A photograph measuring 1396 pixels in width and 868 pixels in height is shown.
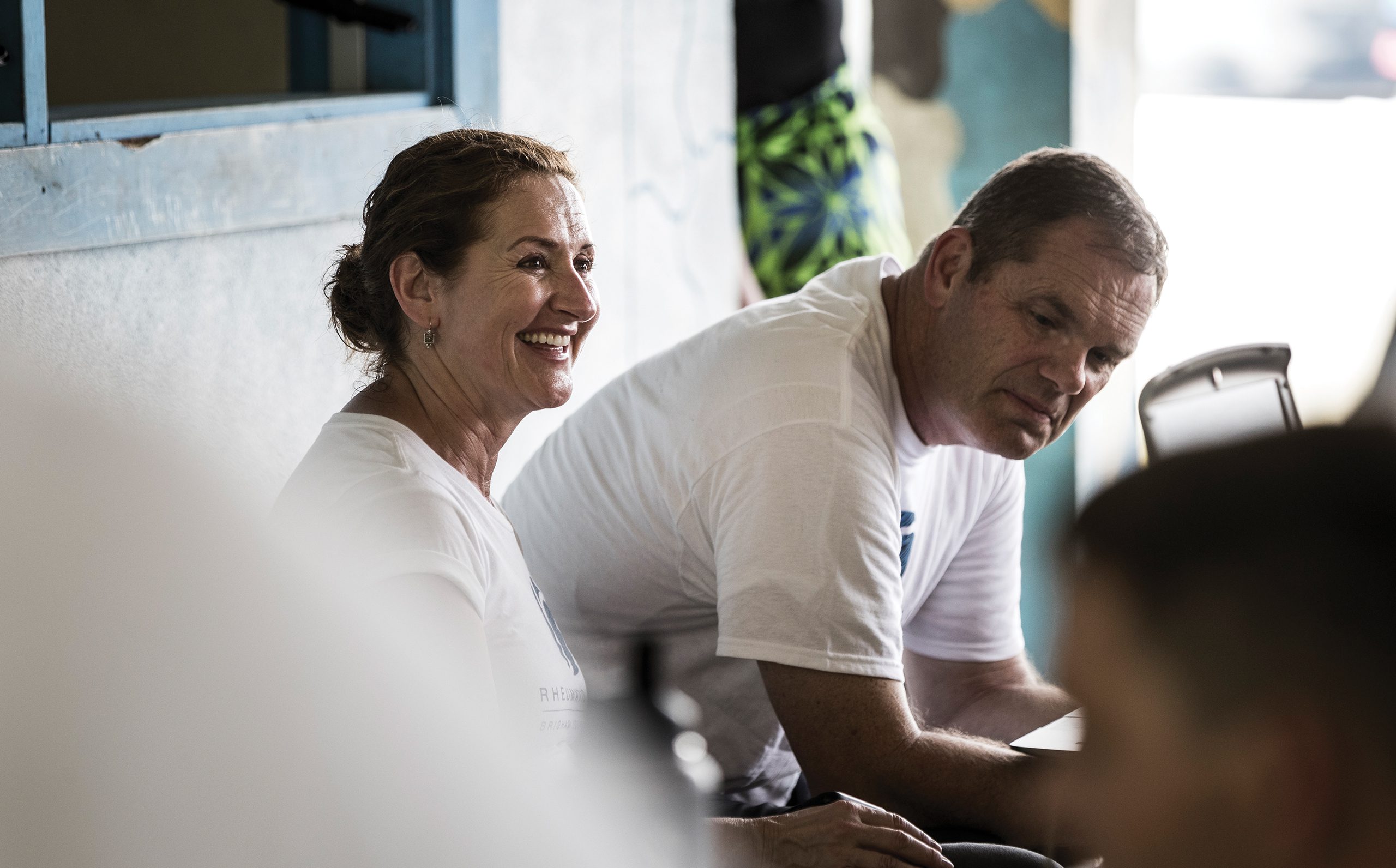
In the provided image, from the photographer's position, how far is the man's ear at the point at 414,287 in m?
1.59

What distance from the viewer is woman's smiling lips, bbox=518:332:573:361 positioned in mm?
1648

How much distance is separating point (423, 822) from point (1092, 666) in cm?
69

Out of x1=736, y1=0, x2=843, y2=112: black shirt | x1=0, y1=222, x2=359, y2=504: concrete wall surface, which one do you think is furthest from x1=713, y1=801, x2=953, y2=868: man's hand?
x1=736, y1=0, x2=843, y2=112: black shirt

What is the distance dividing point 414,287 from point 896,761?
2.46ft

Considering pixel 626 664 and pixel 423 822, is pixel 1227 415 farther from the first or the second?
pixel 423 822

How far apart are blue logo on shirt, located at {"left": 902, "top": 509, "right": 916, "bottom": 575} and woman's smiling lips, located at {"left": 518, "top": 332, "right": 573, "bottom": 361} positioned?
0.51 m

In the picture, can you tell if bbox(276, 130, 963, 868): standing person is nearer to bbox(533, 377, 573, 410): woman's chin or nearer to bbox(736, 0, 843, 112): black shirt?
bbox(533, 377, 573, 410): woman's chin

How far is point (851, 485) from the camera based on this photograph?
1649 mm

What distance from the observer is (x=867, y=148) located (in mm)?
3430

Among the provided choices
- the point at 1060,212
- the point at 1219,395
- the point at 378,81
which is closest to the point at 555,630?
the point at 1060,212

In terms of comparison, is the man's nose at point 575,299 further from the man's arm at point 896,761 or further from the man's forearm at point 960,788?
the man's forearm at point 960,788

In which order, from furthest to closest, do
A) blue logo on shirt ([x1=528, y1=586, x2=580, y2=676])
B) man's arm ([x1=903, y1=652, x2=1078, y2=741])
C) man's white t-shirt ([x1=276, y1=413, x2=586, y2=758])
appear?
man's arm ([x1=903, y1=652, x2=1078, y2=741])
blue logo on shirt ([x1=528, y1=586, x2=580, y2=676])
man's white t-shirt ([x1=276, y1=413, x2=586, y2=758])

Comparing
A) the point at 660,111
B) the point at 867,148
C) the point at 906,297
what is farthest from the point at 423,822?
the point at 867,148

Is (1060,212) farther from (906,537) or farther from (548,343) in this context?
(548,343)
